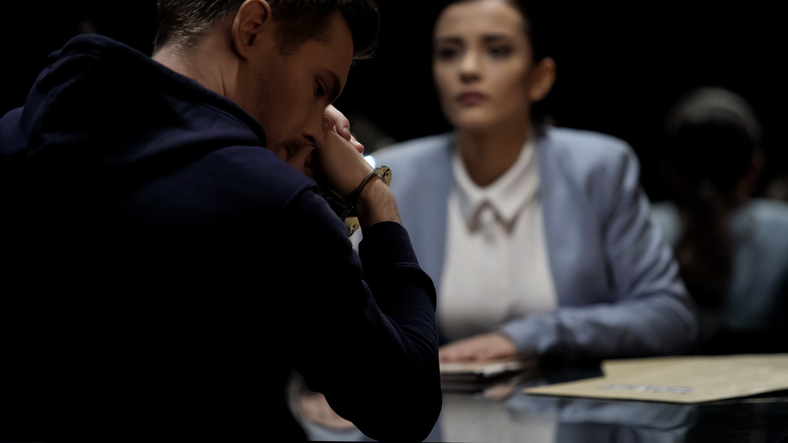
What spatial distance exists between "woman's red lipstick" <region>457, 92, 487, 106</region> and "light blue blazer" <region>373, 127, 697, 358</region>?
7.7 inches

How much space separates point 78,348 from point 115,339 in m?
A: 0.03

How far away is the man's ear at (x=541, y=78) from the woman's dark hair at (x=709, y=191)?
0.86m

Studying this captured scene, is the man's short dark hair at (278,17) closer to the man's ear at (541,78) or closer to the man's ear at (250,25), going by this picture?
the man's ear at (250,25)

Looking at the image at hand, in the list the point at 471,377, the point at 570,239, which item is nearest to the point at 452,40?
the point at 570,239

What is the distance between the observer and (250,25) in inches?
28.9

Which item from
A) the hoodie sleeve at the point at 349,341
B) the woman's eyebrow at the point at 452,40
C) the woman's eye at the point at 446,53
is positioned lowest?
the hoodie sleeve at the point at 349,341

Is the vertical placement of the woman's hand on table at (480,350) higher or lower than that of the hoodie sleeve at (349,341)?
lower

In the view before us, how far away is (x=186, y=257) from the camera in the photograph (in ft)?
2.12

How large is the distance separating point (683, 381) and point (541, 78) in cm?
99

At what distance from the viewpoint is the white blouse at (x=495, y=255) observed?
72.4 inches

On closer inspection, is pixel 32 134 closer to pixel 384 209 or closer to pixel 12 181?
pixel 12 181

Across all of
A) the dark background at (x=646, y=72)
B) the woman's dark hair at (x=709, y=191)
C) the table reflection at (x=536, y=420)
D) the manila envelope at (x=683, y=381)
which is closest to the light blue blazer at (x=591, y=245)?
the manila envelope at (x=683, y=381)

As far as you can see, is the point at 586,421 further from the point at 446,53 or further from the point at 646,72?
the point at 646,72

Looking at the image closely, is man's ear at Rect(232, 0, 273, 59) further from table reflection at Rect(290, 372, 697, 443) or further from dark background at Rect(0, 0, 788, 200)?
dark background at Rect(0, 0, 788, 200)
